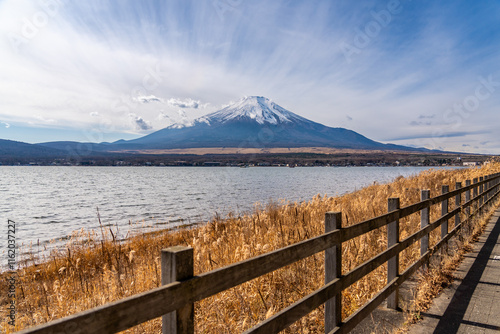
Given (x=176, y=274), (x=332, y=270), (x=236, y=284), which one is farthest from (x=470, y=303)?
(x=176, y=274)

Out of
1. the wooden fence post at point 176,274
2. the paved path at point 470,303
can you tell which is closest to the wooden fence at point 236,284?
the wooden fence post at point 176,274

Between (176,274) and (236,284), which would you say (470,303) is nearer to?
(236,284)

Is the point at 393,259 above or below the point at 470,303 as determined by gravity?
above

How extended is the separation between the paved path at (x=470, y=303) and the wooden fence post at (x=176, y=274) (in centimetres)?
332

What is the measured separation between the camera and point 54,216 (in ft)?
73.7

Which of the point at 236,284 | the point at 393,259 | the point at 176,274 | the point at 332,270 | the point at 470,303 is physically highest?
the point at 176,274

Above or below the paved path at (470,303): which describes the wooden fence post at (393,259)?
above

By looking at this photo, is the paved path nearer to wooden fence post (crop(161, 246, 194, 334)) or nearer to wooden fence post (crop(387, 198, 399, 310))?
wooden fence post (crop(387, 198, 399, 310))

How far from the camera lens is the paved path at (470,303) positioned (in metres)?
4.15

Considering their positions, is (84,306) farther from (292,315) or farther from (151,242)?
(151,242)

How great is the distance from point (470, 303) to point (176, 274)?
4.81 m

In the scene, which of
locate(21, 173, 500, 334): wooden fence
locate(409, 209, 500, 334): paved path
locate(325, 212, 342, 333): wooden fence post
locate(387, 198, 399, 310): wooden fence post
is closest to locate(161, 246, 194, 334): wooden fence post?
locate(21, 173, 500, 334): wooden fence

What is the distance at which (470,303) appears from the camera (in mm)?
4824

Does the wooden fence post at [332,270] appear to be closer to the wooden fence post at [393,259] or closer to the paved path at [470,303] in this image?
the paved path at [470,303]
